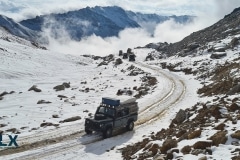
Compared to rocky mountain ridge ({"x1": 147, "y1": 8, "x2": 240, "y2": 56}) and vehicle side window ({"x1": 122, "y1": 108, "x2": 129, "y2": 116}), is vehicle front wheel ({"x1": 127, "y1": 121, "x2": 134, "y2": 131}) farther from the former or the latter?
rocky mountain ridge ({"x1": 147, "y1": 8, "x2": 240, "y2": 56})

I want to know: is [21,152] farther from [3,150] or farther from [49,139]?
[49,139]

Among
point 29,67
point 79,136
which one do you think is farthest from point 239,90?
point 29,67

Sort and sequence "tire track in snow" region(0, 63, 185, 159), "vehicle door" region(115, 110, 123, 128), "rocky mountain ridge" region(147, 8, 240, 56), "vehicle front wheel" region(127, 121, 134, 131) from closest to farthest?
"tire track in snow" region(0, 63, 185, 159) < "vehicle door" region(115, 110, 123, 128) < "vehicle front wheel" region(127, 121, 134, 131) < "rocky mountain ridge" region(147, 8, 240, 56)

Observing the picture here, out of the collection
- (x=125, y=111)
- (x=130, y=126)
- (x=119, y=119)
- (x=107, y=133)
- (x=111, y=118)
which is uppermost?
(x=125, y=111)

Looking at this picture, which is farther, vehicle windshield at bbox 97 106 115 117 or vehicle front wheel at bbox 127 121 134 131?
vehicle front wheel at bbox 127 121 134 131

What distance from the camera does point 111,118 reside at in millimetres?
26828

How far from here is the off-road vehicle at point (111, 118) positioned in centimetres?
2606

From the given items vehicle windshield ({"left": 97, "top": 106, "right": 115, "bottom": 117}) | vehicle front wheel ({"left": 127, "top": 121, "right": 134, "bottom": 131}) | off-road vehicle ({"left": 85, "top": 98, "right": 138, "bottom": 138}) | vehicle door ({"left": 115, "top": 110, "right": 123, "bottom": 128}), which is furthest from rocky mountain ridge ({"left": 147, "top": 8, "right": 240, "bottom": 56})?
vehicle windshield ({"left": 97, "top": 106, "right": 115, "bottom": 117})

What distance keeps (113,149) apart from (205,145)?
882 cm

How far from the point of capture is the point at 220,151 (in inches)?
612

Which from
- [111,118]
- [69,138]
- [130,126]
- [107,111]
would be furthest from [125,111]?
[69,138]

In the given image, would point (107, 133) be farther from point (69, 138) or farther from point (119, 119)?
point (69, 138)

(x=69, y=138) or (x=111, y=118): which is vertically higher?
(x=111, y=118)

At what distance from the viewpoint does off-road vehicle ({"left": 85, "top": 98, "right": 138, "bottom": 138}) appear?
85.5 feet
